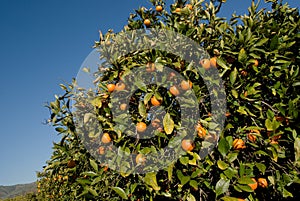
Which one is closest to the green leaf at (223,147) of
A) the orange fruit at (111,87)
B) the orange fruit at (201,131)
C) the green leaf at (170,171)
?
the orange fruit at (201,131)

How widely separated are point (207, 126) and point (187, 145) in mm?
175

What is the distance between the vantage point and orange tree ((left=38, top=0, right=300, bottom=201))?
1242 mm

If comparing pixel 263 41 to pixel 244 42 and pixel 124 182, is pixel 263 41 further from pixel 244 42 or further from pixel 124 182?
pixel 124 182

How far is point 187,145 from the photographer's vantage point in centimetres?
123

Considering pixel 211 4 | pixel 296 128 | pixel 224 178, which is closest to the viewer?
pixel 224 178

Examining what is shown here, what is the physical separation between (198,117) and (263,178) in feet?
1.59

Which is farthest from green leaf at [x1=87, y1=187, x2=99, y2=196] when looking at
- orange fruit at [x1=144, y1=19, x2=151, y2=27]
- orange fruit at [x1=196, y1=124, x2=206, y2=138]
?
orange fruit at [x1=144, y1=19, x2=151, y2=27]

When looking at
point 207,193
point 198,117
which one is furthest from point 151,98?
point 207,193

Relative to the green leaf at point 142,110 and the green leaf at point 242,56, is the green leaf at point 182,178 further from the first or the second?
the green leaf at point 242,56

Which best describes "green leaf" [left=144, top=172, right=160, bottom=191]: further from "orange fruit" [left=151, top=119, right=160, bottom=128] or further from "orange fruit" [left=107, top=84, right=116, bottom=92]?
"orange fruit" [left=107, top=84, right=116, bottom=92]

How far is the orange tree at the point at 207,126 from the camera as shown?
124cm

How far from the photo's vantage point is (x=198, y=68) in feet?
4.67

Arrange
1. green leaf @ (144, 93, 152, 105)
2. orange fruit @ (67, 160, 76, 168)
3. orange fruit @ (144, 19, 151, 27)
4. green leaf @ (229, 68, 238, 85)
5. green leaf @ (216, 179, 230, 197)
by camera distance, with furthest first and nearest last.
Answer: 1. orange fruit @ (144, 19, 151, 27)
2. orange fruit @ (67, 160, 76, 168)
3. green leaf @ (229, 68, 238, 85)
4. green leaf @ (144, 93, 152, 105)
5. green leaf @ (216, 179, 230, 197)

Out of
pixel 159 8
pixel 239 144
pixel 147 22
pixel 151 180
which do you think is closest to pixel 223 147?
pixel 239 144
